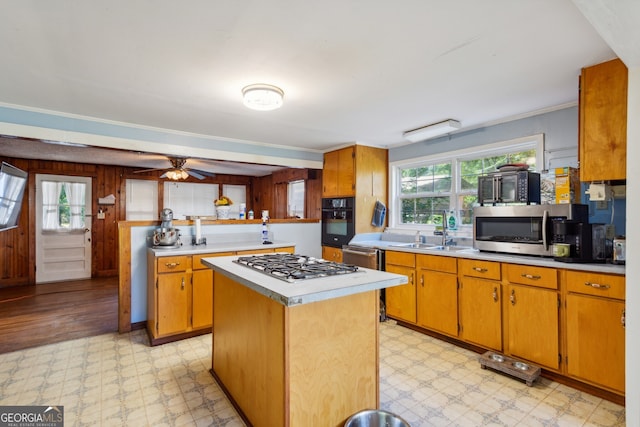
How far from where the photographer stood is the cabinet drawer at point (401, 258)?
11.1 feet

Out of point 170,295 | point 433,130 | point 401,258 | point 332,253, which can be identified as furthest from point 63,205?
point 433,130

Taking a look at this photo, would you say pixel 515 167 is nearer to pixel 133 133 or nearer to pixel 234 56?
pixel 234 56

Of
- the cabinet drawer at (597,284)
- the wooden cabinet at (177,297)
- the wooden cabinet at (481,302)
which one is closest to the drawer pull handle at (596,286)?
the cabinet drawer at (597,284)

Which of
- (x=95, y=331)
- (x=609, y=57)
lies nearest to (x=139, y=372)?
(x=95, y=331)

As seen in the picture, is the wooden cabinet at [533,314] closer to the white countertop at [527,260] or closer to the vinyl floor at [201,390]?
the white countertop at [527,260]

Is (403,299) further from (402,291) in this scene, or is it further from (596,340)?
(596,340)

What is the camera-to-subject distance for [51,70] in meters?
2.19

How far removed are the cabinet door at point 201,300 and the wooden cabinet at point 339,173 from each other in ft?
7.14

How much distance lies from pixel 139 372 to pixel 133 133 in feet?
7.99

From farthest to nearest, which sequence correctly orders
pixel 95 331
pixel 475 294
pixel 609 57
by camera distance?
pixel 95 331, pixel 475 294, pixel 609 57

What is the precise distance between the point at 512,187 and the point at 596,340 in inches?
50.0

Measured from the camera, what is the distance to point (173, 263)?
3090 millimetres

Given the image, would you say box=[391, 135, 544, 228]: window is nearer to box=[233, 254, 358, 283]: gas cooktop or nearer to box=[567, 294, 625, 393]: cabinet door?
box=[567, 294, 625, 393]: cabinet door

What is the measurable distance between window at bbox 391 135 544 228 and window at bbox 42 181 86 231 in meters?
5.90
